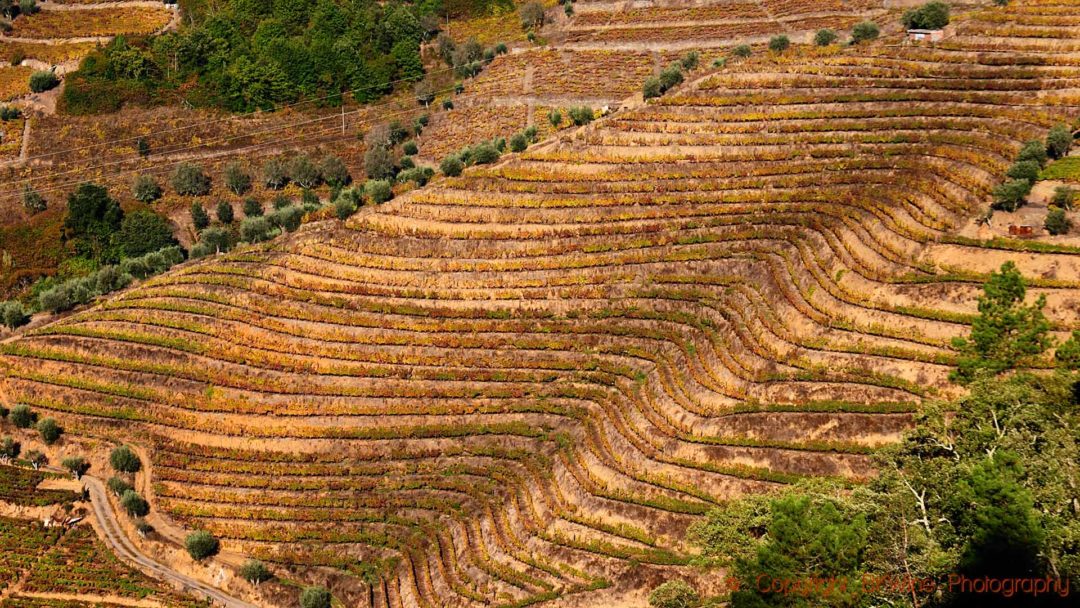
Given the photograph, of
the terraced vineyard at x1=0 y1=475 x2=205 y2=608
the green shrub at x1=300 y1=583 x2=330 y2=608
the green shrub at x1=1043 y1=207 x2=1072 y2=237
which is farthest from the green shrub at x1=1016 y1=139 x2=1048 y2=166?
the terraced vineyard at x1=0 y1=475 x2=205 y2=608

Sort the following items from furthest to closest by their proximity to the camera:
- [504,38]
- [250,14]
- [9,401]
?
[250,14] < [504,38] < [9,401]

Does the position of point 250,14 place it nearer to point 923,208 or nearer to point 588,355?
point 588,355

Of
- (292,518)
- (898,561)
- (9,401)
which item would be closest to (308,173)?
(9,401)

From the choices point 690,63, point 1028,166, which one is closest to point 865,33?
point 690,63

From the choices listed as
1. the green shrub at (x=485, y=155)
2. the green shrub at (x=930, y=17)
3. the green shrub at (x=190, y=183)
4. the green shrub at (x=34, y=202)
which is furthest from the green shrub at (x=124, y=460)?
the green shrub at (x=930, y=17)

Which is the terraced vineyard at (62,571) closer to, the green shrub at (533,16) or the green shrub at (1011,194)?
the green shrub at (1011,194)

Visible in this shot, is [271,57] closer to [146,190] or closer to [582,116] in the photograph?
[146,190]
